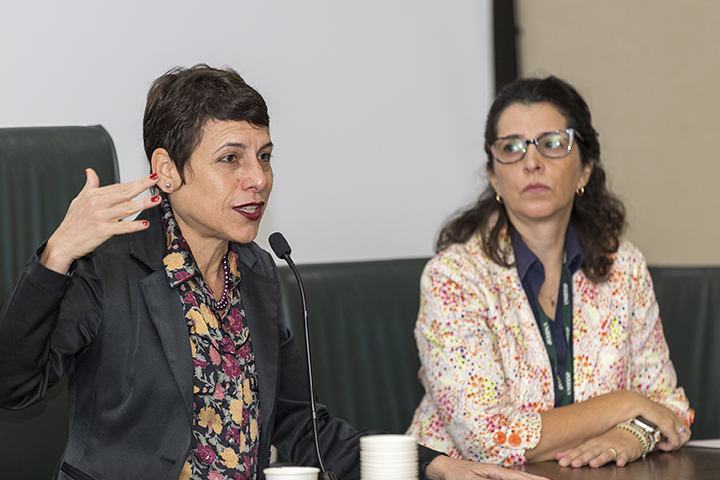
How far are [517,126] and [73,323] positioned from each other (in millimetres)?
1287

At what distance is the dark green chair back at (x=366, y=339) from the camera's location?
2.18 metres

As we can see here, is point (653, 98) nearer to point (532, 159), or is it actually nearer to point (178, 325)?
point (532, 159)

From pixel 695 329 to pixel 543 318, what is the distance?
81 cm

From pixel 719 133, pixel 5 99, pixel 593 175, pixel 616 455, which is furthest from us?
pixel 719 133

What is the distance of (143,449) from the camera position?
1339mm

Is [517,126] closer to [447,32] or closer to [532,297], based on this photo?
[532,297]

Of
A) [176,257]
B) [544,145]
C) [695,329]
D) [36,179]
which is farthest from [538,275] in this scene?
[36,179]

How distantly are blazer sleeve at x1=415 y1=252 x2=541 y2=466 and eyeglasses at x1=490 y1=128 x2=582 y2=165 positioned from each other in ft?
1.03

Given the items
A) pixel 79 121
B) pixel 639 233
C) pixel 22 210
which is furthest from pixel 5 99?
pixel 639 233

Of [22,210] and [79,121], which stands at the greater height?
[79,121]

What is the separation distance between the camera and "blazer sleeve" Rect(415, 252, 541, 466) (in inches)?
69.3

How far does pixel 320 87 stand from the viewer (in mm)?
2586

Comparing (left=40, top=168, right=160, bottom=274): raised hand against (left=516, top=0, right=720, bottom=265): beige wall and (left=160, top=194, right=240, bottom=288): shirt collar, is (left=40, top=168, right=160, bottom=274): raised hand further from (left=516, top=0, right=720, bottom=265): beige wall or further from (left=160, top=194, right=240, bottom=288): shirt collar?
(left=516, top=0, right=720, bottom=265): beige wall

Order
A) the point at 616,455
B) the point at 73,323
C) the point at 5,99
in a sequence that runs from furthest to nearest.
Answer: the point at 5,99 < the point at 616,455 < the point at 73,323
